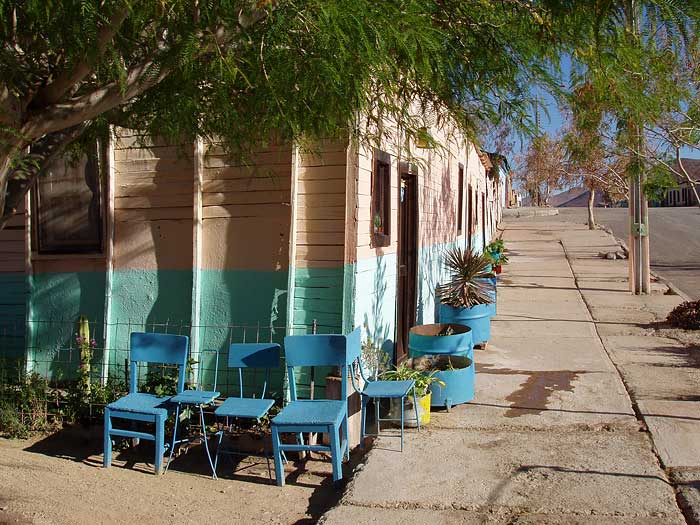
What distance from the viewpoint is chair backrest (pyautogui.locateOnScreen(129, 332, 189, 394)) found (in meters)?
6.11

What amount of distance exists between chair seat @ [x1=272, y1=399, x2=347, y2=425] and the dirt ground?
0.55 meters

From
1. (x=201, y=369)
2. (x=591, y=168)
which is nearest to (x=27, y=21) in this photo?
(x=201, y=369)

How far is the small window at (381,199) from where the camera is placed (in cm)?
703

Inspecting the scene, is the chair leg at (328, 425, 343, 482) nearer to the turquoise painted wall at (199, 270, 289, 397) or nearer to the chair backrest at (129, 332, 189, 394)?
the turquoise painted wall at (199, 270, 289, 397)

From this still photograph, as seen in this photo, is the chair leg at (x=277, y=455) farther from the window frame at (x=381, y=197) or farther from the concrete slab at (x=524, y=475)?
the window frame at (x=381, y=197)

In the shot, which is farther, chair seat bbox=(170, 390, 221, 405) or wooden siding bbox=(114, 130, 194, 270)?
wooden siding bbox=(114, 130, 194, 270)

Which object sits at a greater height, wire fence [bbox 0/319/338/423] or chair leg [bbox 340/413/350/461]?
wire fence [bbox 0/319/338/423]

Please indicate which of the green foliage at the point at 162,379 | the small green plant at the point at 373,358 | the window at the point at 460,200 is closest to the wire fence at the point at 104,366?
→ the green foliage at the point at 162,379

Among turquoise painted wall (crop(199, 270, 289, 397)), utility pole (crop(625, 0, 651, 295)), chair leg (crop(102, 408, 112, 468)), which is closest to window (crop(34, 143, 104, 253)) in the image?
turquoise painted wall (crop(199, 270, 289, 397))

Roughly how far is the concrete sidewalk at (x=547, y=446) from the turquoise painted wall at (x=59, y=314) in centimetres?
336

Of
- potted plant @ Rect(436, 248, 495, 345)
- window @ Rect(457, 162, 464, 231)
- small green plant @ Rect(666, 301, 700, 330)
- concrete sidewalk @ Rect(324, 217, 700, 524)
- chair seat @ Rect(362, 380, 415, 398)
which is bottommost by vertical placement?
concrete sidewalk @ Rect(324, 217, 700, 524)

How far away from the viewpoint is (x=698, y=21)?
4289mm

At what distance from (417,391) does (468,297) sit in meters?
2.89

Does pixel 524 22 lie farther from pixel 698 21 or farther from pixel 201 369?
pixel 201 369
